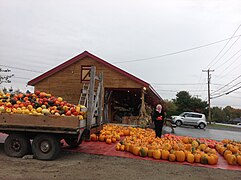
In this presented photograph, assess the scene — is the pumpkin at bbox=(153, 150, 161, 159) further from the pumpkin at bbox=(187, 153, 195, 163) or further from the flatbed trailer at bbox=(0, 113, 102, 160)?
the flatbed trailer at bbox=(0, 113, 102, 160)

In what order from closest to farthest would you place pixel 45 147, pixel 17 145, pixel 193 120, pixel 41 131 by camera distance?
pixel 41 131, pixel 45 147, pixel 17 145, pixel 193 120

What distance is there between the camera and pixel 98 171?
245 inches

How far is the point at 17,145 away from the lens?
7.43 metres

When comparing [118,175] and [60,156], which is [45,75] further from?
[118,175]

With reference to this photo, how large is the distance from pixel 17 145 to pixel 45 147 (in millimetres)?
888

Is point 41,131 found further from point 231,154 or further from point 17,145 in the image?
point 231,154

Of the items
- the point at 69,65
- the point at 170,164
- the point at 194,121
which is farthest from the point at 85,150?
the point at 194,121

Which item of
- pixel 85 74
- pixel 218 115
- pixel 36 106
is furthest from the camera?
pixel 218 115

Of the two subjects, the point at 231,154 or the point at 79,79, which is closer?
the point at 231,154

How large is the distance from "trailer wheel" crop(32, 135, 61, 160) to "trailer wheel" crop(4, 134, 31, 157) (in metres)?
0.34

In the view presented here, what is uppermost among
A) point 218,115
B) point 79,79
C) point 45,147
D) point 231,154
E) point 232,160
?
point 79,79

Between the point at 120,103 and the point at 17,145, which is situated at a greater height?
the point at 120,103

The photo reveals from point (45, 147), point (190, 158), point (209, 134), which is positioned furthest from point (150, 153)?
point (209, 134)

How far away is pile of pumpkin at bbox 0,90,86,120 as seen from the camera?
735cm
